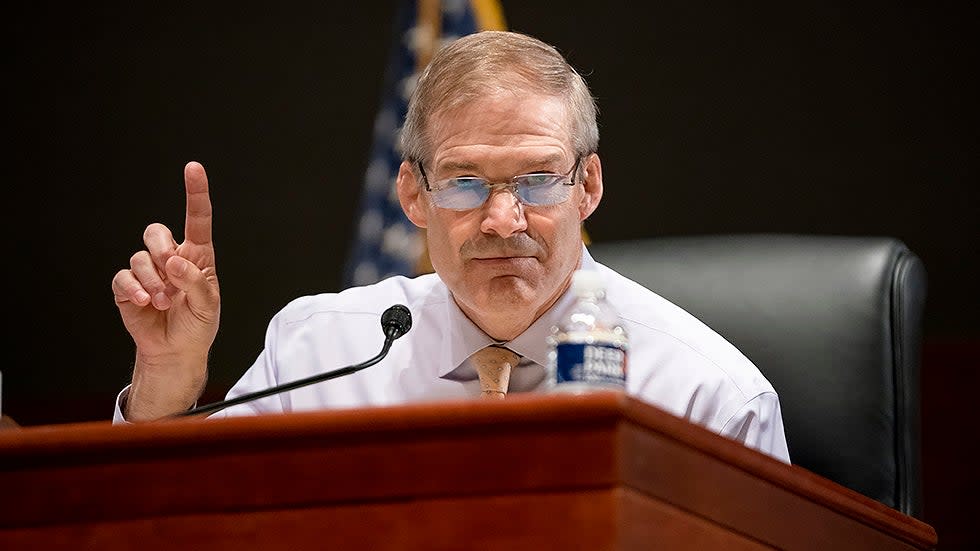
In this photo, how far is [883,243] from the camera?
1.81m

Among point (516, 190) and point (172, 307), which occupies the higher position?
point (516, 190)

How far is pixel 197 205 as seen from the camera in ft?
5.50

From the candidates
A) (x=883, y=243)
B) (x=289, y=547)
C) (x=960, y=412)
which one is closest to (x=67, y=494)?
(x=289, y=547)

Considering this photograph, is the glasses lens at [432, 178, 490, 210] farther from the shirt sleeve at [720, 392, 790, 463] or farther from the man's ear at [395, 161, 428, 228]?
the shirt sleeve at [720, 392, 790, 463]

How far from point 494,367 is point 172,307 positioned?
1.52ft

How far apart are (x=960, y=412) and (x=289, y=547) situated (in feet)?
6.98

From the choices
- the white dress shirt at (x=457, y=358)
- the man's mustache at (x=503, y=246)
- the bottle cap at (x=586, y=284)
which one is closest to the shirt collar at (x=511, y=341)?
the white dress shirt at (x=457, y=358)

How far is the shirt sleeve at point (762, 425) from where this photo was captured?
1.68 metres

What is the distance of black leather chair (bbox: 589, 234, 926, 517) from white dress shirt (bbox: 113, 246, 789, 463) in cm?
6

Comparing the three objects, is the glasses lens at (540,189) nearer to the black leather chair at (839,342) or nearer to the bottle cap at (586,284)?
the black leather chair at (839,342)

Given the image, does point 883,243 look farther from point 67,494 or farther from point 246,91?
point 246,91

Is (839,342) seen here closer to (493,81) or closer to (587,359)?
(493,81)

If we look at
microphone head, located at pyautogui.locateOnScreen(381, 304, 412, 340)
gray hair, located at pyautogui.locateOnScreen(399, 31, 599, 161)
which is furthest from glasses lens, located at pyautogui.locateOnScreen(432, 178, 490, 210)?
microphone head, located at pyautogui.locateOnScreen(381, 304, 412, 340)

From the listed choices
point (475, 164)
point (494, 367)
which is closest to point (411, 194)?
point (475, 164)
